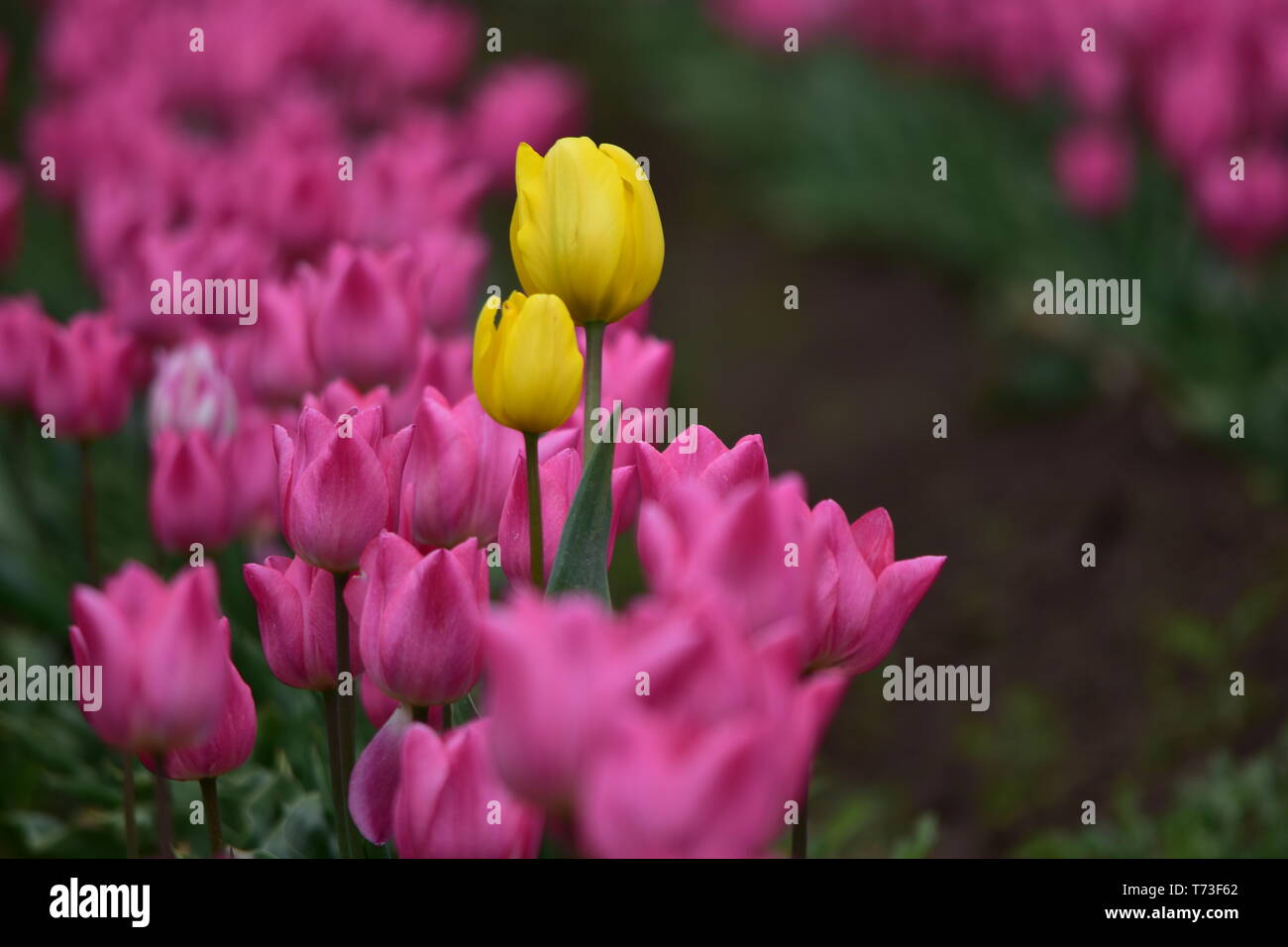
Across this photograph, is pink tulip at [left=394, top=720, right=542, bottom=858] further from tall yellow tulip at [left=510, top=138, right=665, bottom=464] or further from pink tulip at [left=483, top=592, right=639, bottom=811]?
tall yellow tulip at [left=510, top=138, right=665, bottom=464]

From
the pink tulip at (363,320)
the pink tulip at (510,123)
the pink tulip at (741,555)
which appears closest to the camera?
the pink tulip at (741,555)

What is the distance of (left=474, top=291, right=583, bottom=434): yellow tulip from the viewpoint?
1121 millimetres

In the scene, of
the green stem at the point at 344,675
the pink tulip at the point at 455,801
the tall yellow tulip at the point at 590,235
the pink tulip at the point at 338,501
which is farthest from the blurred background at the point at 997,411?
the tall yellow tulip at the point at 590,235

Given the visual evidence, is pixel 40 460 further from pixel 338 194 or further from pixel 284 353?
pixel 284 353

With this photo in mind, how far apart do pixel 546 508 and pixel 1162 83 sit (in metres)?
3.15

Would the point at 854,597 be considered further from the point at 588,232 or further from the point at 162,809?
the point at 162,809

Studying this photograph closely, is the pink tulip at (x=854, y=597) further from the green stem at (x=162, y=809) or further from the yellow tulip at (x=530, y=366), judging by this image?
the green stem at (x=162, y=809)

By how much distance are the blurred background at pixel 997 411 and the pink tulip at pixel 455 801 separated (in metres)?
0.54

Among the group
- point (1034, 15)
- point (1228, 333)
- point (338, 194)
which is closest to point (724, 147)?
point (1034, 15)

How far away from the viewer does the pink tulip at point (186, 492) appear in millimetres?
1619

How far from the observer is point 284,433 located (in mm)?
1304

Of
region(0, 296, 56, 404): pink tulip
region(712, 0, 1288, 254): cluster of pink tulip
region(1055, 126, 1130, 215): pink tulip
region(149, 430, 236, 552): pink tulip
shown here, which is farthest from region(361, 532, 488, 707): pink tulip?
region(1055, 126, 1130, 215): pink tulip

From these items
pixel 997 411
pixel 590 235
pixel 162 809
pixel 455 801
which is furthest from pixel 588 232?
pixel 997 411
